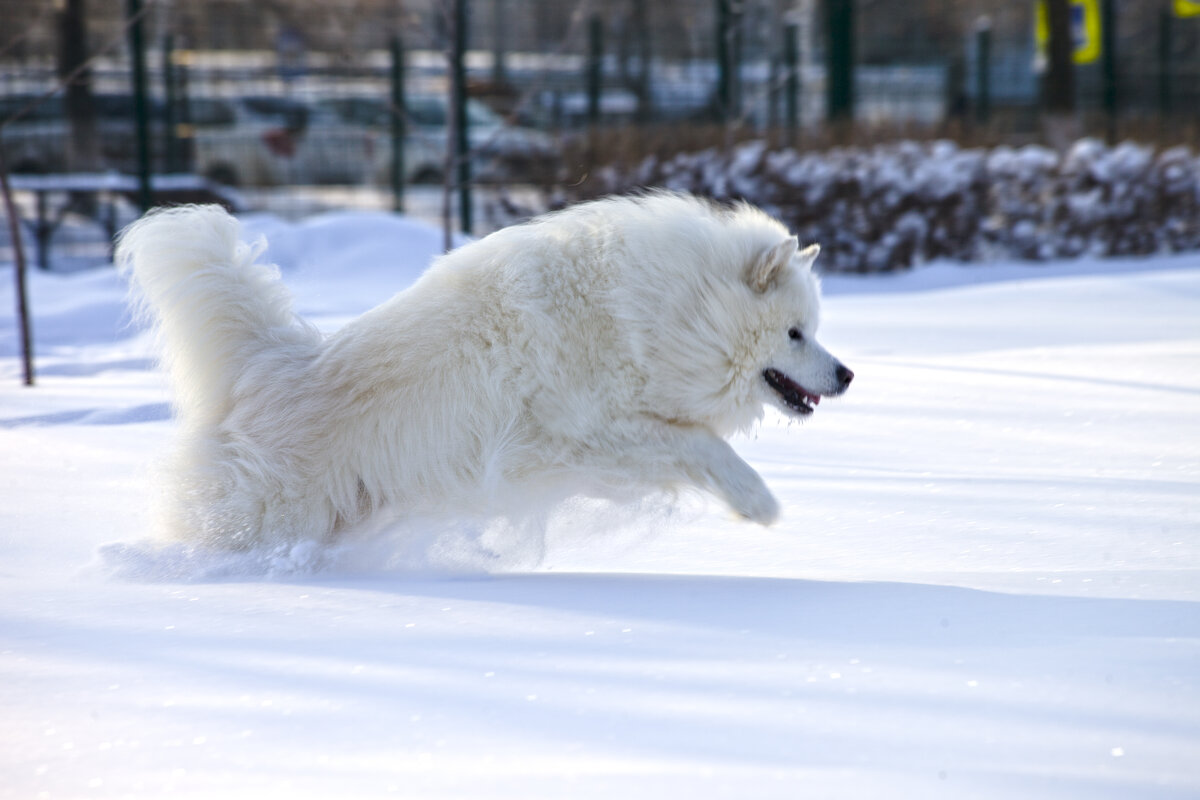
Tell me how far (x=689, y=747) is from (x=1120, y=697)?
714 mm

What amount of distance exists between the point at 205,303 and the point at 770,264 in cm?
160

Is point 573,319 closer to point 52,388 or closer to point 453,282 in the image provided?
point 453,282

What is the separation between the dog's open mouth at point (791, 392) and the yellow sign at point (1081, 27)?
11.4 meters

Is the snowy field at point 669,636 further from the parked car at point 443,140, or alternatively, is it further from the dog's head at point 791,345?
the parked car at point 443,140

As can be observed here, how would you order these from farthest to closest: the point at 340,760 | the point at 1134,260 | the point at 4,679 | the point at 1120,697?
1. the point at 1134,260
2. the point at 4,679
3. the point at 1120,697
4. the point at 340,760

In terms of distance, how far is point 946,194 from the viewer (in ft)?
35.6

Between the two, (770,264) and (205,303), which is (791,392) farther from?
(205,303)

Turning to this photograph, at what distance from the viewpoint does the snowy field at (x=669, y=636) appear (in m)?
1.79

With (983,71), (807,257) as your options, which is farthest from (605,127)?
(807,257)

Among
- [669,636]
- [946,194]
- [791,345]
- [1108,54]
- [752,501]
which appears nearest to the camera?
[669,636]

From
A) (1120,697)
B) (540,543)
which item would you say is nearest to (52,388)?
(540,543)

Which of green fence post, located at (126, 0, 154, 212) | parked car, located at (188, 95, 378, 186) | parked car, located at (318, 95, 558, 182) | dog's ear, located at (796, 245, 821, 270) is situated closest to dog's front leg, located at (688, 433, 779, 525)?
dog's ear, located at (796, 245, 821, 270)

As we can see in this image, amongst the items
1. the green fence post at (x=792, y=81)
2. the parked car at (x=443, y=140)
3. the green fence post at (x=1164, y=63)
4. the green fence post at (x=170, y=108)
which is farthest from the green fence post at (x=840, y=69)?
the green fence post at (x=170, y=108)

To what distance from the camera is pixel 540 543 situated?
11.0ft
